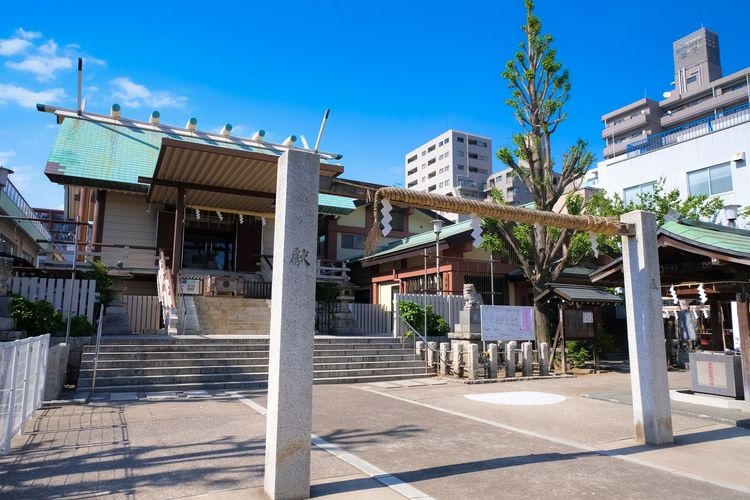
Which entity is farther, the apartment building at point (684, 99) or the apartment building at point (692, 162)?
the apartment building at point (684, 99)

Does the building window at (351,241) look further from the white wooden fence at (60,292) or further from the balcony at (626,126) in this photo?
the balcony at (626,126)

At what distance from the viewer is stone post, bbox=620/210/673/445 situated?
670 cm

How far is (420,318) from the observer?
17.1m

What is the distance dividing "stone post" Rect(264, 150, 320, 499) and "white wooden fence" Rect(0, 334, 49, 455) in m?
3.37

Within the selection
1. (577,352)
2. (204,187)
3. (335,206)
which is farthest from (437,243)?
(204,187)

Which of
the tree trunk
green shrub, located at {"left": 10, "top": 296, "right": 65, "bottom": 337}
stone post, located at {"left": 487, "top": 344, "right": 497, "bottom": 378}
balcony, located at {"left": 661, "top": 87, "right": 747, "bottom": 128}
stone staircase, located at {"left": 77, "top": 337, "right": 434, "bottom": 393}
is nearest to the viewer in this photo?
stone staircase, located at {"left": 77, "top": 337, "right": 434, "bottom": 393}

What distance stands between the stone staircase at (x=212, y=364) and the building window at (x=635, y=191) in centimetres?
1669

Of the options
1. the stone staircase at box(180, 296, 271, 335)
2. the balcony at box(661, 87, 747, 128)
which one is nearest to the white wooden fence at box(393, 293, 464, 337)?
the stone staircase at box(180, 296, 271, 335)

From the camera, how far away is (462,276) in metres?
22.4

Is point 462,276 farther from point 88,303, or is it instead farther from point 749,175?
point 88,303

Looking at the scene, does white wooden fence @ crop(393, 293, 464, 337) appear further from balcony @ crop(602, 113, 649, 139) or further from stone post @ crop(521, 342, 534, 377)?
balcony @ crop(602, 113, 649, 139)

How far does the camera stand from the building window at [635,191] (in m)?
24.6

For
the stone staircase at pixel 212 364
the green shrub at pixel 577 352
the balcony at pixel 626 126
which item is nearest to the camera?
the stone staircase at pixel 212 364

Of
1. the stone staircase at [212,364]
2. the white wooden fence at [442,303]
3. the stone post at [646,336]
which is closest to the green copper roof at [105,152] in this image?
the stone staircase at [212,364]
